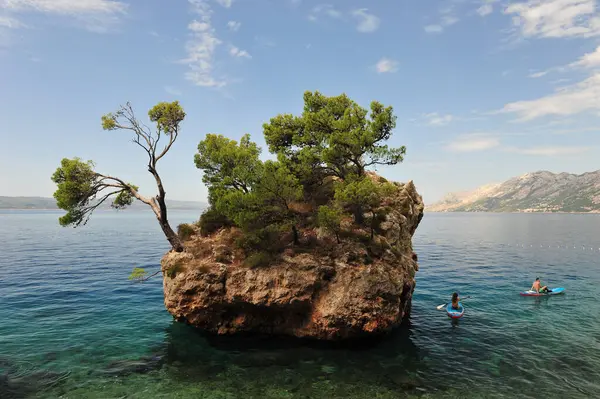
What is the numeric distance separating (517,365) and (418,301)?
16.8 m

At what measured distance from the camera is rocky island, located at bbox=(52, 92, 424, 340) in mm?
27344

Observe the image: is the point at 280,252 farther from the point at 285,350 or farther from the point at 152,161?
the point at 152,161

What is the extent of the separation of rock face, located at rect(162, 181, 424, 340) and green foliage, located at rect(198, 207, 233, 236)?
350 centimetres

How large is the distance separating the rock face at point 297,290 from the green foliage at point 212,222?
3.50 meters

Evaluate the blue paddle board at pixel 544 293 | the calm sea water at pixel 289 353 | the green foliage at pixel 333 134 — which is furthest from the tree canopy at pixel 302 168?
the blue paddle board at pixel 544 293

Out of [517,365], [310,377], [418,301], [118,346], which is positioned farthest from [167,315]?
[517,365]

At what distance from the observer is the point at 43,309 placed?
37.3 m

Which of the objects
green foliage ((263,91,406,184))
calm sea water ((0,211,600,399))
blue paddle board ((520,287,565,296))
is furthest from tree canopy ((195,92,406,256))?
blue paddle board ((520,287,565,296))

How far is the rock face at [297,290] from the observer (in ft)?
87.5

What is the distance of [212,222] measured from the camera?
1362 inches

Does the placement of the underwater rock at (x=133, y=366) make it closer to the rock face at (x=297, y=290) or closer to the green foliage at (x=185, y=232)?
the rock face at (x=297, y=290)

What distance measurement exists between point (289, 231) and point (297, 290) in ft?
23.5

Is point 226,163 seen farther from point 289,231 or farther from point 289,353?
point 289,353

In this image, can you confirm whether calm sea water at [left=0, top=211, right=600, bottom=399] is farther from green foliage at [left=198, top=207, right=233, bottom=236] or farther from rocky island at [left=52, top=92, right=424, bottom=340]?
green foliage at [left=198, top=207, right=233, bottom=236]
